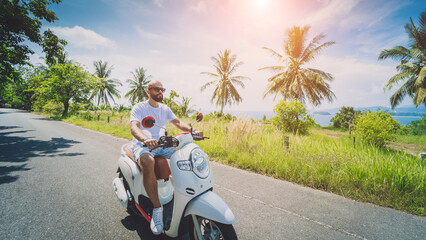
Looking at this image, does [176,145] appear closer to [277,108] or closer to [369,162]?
[369,162]

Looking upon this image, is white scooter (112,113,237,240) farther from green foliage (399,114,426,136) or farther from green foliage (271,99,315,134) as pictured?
green foliage (399,114,426,136)

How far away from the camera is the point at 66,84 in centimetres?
2153

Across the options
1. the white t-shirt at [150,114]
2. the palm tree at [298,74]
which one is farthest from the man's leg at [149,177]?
the palm tree at [298,74]

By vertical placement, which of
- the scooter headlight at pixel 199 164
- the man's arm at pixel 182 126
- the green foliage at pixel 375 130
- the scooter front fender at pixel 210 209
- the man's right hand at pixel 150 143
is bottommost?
the scooter front fender at pixel 210 209

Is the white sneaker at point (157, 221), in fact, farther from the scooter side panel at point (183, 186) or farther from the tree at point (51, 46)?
the tree at point (51, 46)

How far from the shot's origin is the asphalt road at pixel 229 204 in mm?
2066

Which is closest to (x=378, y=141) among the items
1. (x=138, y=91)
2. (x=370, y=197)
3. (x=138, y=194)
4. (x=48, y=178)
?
(x=370, y=197)

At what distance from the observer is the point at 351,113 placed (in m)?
19.0

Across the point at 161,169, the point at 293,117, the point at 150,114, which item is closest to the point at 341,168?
the point at 161,169

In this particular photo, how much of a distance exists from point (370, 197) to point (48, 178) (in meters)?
6.62

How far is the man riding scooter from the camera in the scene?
1.76 metres

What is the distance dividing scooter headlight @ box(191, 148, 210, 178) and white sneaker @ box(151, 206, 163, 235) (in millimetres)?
710

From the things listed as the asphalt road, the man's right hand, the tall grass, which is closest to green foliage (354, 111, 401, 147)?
the tall grass

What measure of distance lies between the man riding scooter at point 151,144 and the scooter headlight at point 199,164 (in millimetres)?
415
